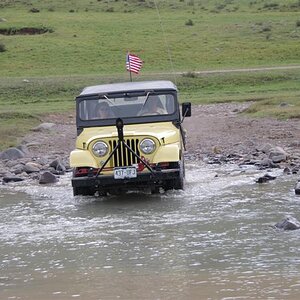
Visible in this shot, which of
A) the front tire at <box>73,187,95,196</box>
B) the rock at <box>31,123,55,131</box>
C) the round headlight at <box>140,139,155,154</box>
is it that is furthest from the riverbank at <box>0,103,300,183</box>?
the round headlight at <box>140,139,155,154</box>

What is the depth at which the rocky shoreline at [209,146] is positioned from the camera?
18.7 meters

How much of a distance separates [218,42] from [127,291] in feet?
147

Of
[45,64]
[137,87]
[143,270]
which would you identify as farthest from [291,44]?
[143,270]

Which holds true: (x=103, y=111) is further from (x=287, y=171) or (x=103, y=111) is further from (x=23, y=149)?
(x=23, y=149)

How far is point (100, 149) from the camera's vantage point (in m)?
14.8

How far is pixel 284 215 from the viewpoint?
12906 millimetres

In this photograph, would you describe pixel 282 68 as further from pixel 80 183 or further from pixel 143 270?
pixel 143 270

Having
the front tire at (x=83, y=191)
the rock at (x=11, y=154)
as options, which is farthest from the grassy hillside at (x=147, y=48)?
the front tire at (x=83, y=191)

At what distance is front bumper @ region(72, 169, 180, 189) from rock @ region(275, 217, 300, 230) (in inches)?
119

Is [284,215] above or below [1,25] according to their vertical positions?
below

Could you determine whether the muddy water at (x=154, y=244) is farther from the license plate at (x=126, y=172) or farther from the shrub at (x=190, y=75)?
the shrub at (x=190, y=75)

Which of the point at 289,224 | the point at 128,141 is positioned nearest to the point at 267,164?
the point at 128,141

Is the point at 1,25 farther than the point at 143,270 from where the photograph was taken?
Yes

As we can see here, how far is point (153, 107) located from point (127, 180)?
6.31 ft
